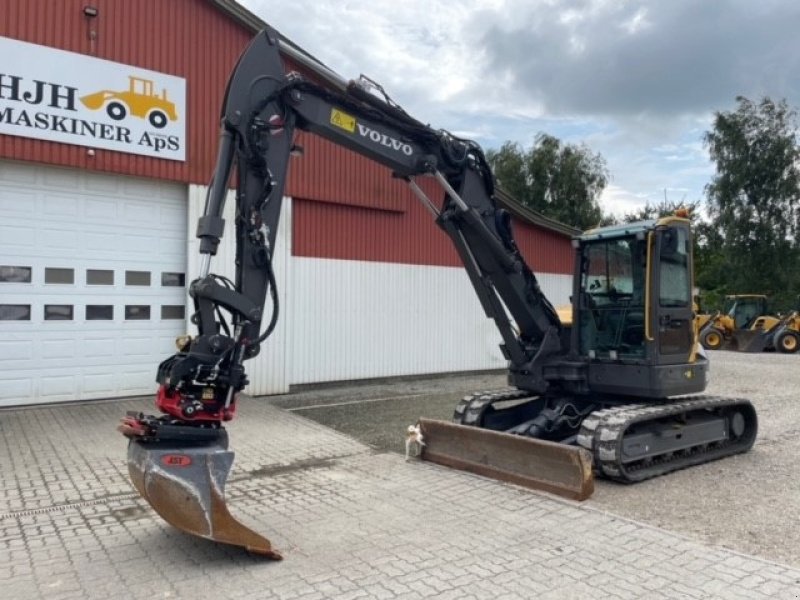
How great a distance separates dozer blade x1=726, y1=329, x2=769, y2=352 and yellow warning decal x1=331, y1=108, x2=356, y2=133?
76.6 feet

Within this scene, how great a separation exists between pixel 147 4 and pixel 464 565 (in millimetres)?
10263

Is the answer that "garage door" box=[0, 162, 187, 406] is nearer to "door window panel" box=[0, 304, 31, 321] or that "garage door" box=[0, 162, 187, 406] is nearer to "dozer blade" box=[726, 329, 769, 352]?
"door window panel" box=[0, 304, 31, 321]

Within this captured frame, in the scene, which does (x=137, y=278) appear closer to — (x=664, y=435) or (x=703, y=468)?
(x=664, y=435)

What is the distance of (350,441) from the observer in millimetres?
8641

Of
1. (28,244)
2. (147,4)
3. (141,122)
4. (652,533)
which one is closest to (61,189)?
(28,244)

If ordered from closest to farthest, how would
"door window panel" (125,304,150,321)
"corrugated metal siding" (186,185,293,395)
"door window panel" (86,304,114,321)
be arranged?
"door window panel" (86,304,114,321) → "door window panel" (125,304,150,321) → "corrugated metal siding" (186,185,293,395)

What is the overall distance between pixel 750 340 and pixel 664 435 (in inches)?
803

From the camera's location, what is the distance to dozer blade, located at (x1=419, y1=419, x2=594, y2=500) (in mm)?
6148

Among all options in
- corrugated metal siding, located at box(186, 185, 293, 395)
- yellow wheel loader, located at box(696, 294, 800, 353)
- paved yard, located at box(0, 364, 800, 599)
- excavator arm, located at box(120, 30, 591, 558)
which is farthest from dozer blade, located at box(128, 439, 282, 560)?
yellow wheel loader, located at box(696, 294, 800, 353)

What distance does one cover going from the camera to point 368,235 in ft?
45.4

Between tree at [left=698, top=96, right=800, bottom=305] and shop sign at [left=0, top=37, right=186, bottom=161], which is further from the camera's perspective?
tree at [left=698, top=96, right=800, bottom=305]

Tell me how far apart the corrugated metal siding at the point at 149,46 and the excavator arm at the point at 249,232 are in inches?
226

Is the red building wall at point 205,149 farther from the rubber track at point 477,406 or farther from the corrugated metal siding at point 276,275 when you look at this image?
the rubber track at point 477,406

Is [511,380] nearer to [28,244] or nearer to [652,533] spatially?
[652,533]
